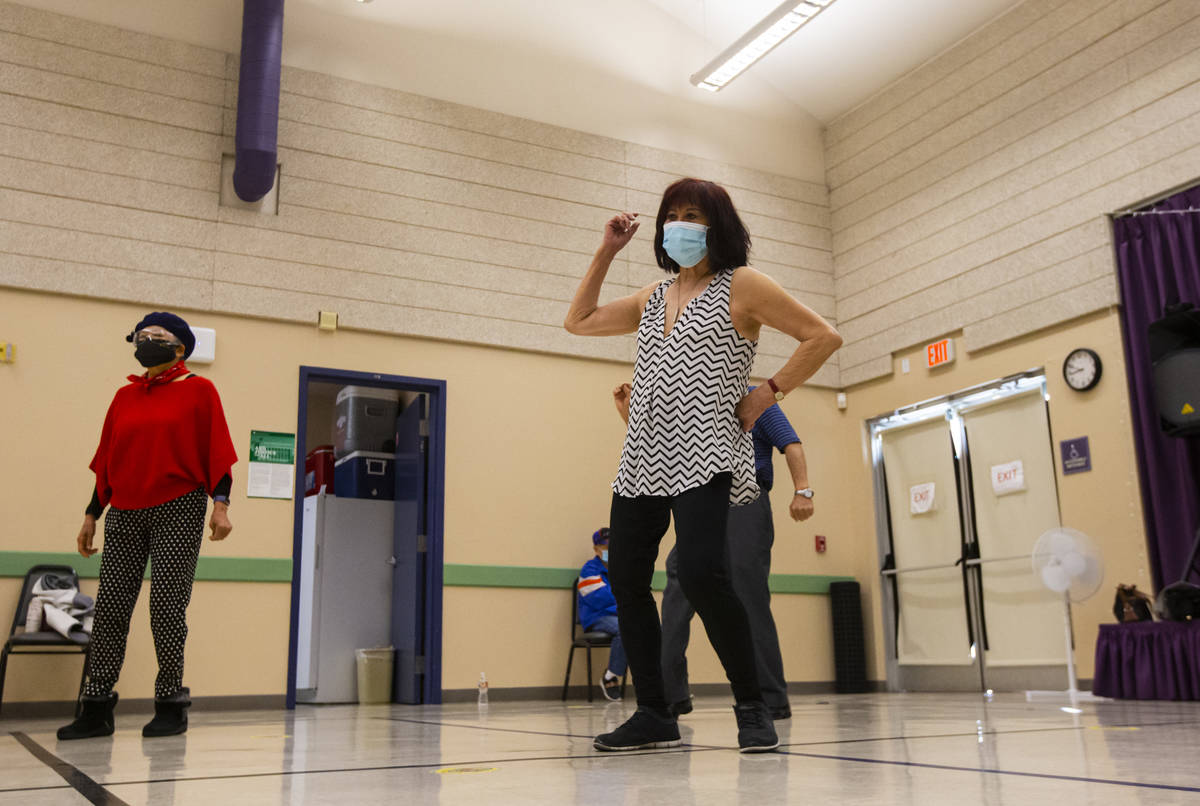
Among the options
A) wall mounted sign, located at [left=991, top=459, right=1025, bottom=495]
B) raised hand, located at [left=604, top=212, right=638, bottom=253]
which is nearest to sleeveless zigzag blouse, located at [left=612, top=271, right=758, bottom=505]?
raised hand, located at [left=604, top=212, right=638, bottom=253]

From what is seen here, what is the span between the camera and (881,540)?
25.2 ft

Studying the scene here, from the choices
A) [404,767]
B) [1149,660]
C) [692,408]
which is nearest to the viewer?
[404,767]

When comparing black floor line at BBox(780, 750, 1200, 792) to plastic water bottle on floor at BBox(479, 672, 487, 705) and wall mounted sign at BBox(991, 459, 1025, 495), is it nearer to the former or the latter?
plastic water bottle on floor at BBox(479, 672, 487, 705)

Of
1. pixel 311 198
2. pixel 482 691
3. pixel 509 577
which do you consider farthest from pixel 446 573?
pixel 311 198

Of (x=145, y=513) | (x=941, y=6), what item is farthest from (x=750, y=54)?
(x=145, y=513)

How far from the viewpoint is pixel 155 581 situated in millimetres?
3213

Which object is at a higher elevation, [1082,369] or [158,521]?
[1082,369]

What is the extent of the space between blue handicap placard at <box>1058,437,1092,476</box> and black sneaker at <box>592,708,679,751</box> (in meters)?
4.68

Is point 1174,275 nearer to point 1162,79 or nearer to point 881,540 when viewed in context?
point 1162,79

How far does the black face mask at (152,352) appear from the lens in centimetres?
329

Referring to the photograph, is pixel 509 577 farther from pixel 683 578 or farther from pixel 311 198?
pixel 683 578

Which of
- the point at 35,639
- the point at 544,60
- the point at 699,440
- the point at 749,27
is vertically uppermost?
the point at 749,27

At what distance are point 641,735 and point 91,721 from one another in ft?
5.96

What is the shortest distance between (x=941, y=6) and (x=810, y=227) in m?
1.92
